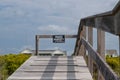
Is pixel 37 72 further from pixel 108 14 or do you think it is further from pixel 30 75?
pixel 108 14

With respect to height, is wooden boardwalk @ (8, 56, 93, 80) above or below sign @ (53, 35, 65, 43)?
below

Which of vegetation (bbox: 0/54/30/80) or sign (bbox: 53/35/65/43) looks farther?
vegetation (bbox: 0/54/30/80)

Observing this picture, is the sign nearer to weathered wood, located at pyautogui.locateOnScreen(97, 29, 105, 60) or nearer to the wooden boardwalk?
the wooden boardwalk

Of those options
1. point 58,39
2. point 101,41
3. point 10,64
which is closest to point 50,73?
point 101,41

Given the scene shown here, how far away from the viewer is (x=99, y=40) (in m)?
4.30

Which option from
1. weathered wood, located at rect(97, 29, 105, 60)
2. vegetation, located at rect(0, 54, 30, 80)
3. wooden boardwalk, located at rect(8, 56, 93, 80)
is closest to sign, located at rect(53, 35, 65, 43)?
wooden boardwalk, located at rect(8, 56, 93, 80)

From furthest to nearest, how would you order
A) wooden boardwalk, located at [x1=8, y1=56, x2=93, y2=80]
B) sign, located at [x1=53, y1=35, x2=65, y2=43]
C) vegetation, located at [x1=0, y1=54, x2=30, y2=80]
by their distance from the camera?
vegetation, located at [x1=0, y1=54, x2=30, y2=80] → sign, located at [x1=53, y1=35, x2=65, y2=43] → wooden boardwalk, located at [x1=8, y1=56, x2=93, y2=80]

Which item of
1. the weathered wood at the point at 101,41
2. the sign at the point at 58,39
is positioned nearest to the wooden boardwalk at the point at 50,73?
the weathered wood at the point at 101,41

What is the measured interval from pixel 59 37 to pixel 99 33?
4400 millimetres

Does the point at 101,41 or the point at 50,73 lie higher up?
the point at 101,41

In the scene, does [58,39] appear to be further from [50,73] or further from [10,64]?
[10,64]

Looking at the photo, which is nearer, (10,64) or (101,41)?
(101,41)

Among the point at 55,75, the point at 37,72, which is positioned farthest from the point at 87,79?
the point at 37,72

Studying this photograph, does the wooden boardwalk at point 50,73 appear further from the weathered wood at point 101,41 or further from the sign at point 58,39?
the sign at point 58,39
